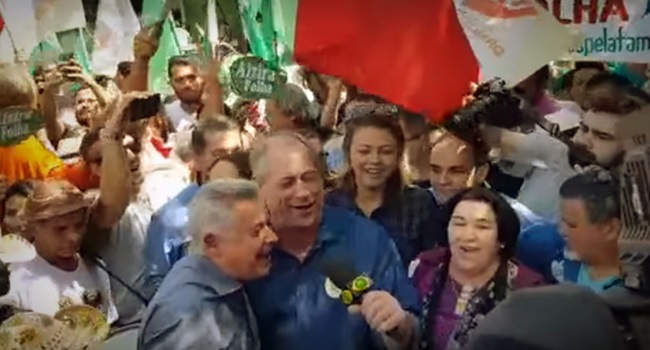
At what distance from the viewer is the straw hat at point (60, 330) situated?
2.23 metres

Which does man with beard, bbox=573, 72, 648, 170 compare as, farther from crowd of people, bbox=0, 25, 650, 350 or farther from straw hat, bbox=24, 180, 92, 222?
straw hat, bbox=24, 180, 92, 222

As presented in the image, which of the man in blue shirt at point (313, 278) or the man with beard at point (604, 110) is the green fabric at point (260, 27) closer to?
the man in blue shirt at point (313, 278)

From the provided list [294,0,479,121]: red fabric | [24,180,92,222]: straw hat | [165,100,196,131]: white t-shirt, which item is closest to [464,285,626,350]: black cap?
[294,0,479,121]: red fabric

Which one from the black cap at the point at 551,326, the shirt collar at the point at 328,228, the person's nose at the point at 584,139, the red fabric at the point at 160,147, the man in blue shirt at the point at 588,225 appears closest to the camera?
the black cap at the point at 551,326

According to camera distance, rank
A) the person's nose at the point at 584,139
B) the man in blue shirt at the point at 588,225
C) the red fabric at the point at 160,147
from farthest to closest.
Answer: the red fabric at the point at 160,147, the person's nose at the point at 584,139, the man in blue shirt at the point at 588,225

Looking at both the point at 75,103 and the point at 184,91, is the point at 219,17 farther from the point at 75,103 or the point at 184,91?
the point at 75,103

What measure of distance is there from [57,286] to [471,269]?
3.21 ft

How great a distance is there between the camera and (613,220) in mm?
1702

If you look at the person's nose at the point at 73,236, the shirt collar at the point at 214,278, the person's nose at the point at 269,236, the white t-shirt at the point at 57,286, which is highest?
the person's nose at the point at 269,236

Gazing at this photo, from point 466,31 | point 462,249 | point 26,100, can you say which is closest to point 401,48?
point 466,31

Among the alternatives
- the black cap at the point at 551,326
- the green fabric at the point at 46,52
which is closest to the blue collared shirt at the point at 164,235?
the green fabric at the point at 46,52

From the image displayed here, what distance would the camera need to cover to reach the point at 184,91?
2174 mm

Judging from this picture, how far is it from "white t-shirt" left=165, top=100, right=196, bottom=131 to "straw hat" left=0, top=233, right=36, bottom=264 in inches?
18.0

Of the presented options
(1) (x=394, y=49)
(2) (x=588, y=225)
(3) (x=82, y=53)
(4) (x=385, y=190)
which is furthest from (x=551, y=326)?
(3) (x=82, y=53)
